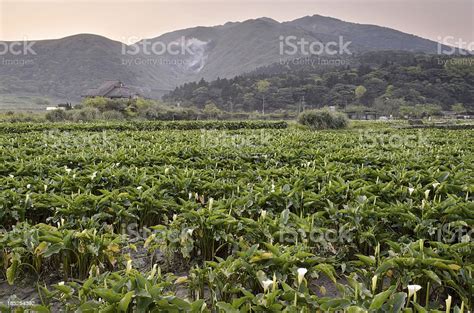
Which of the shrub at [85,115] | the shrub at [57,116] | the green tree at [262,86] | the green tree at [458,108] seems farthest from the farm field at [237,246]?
A: the green tree at [262,86]

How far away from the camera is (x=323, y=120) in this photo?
31.2 meters

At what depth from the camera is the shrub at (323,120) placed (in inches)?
1224

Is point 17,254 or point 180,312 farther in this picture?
point 17,254

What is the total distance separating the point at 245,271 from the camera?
104 inches

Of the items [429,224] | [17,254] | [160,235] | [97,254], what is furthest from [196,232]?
[429,224]

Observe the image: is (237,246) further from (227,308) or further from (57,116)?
(57,116)

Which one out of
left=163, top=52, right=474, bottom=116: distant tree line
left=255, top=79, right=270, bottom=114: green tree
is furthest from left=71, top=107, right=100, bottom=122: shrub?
left=255, top=79, right=270, bottom=114: green tree

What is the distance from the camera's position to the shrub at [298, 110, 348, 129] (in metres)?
31.1

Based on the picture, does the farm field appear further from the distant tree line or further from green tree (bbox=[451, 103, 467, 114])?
green tree (bbox=[451, 103, 467, 114])

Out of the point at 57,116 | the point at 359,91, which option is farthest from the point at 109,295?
the point at 359,91

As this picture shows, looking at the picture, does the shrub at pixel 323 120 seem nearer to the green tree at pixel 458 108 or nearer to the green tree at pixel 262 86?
the green tree at pixel 458 108

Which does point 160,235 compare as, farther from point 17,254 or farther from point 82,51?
point 82,51

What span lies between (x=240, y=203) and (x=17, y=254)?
189cm

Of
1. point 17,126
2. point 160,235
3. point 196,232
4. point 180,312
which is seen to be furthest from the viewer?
point 17,126
